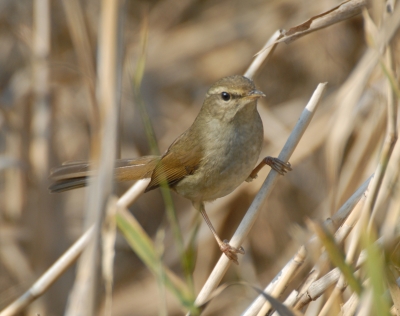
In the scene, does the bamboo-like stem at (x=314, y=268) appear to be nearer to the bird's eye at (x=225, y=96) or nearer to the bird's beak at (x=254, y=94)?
the bird's beak at (x=254, y=94)

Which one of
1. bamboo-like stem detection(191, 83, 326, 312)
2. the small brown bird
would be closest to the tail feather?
the small brown bird

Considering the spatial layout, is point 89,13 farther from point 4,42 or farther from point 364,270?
point 364,270

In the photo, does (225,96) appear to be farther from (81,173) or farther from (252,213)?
(81,173)

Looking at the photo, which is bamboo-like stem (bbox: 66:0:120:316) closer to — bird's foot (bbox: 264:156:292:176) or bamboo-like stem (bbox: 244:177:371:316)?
bamboo-like stem (bbox: 244:177:371:316)

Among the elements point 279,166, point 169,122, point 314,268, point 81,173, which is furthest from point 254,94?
point 169,122

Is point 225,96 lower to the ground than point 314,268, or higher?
higher
